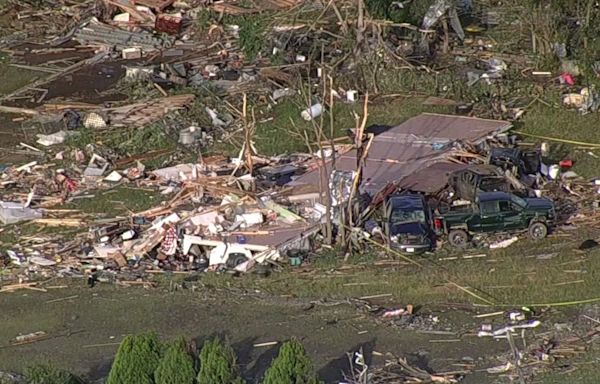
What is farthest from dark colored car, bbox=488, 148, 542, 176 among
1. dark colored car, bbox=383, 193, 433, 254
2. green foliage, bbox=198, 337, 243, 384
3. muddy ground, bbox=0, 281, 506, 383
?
green foliage, bbox=198, 337, 243, 384

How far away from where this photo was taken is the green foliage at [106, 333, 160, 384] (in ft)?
51.1

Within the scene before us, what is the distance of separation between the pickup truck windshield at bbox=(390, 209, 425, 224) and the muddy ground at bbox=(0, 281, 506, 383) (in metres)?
2.09

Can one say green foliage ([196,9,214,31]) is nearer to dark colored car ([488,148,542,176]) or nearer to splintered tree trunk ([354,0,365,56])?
splintered tree trunk ([354,0,365,56])

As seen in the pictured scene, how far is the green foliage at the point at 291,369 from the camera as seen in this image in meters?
15.3

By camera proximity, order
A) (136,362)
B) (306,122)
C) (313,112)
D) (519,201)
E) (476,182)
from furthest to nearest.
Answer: (306,122) → (313,112) → (476,182) → (519,201) → (136,362)

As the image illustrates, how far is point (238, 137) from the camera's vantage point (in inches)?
1040

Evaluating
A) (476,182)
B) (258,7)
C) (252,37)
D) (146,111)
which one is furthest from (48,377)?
(258,7)

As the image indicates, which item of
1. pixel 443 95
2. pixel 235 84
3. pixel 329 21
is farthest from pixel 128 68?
pixel 443 95

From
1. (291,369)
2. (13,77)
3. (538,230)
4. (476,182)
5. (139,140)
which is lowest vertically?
(13,77)

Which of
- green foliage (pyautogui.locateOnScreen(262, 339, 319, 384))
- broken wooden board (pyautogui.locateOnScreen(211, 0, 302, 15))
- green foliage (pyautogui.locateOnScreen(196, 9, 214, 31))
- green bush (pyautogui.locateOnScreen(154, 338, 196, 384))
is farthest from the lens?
broken wooden board (pyautogui.locateOnScreen(211, 0, 302, 15))

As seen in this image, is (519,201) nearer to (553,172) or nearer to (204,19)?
(553,172)

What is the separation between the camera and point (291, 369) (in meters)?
15.3

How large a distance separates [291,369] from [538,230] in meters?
7.32

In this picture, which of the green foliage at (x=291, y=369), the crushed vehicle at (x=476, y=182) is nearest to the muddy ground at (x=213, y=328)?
the green foliage at (x=291, y=369)
